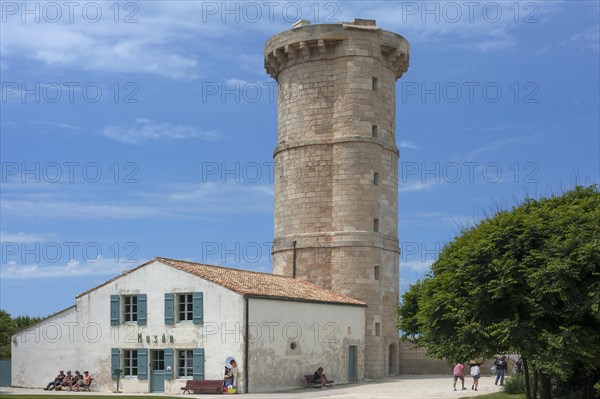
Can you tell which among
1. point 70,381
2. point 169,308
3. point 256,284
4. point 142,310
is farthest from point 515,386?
point 70,381

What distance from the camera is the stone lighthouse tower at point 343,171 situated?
4591 centimetres

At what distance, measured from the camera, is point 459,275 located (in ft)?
91.8

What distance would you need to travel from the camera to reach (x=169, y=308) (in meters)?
36.2

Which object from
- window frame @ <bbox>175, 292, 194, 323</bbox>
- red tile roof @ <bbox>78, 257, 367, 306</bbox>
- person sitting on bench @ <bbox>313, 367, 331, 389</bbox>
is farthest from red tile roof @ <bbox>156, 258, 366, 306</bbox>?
A: person sitting on bench @ <bbox>313, 367, 331, 389</bbox>

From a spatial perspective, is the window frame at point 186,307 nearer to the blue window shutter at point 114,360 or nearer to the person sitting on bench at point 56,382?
the blue window shutter at point 114,360

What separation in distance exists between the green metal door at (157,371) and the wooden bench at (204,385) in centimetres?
212

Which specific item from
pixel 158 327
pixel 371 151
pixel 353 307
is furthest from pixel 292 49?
pixel 158 327

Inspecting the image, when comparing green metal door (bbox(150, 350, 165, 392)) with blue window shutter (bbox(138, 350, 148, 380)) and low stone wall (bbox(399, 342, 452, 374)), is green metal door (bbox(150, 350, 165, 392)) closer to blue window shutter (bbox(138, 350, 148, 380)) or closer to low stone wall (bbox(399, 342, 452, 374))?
blue window shutter (bbox(138, 350, 148, 380))

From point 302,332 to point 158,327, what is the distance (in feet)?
20.8

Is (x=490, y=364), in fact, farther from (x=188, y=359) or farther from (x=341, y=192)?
(x=188, y=359)

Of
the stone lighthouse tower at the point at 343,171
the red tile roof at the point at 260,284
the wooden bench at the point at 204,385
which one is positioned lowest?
the wooden bench at the point at 204,385

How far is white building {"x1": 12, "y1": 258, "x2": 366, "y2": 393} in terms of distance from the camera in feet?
114

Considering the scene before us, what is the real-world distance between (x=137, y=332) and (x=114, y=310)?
1602 millimetres

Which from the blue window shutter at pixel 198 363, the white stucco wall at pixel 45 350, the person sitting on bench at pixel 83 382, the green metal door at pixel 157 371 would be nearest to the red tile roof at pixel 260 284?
the blue window shutter at pixel 198 363
